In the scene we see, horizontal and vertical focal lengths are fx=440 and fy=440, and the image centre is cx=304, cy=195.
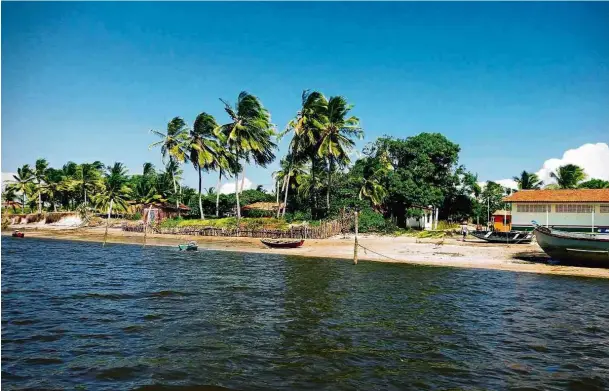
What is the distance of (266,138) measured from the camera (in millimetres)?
55562

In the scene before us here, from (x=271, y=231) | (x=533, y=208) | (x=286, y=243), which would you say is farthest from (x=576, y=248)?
(x=271, y=231)

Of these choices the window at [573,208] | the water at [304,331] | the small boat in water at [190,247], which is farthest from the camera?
Result: the window at [573,208]

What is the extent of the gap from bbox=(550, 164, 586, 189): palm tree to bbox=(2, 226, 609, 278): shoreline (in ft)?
120

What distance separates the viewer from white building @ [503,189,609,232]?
3781 centimetres

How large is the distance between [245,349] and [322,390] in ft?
10.2

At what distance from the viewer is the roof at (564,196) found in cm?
3815

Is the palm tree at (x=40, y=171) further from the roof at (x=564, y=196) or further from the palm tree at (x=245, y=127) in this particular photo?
the roof at (x=564, y=196)

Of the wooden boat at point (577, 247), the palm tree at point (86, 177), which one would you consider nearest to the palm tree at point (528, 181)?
the wooden boat at point (577, 247)

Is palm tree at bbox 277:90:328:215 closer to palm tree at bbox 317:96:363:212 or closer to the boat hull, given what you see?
palm tree at bbox 317:96:363:212

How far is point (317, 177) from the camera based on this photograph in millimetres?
54281

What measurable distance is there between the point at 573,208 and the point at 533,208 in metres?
3.17

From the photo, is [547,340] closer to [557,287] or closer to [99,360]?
[557,287]

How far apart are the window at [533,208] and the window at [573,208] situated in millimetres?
791

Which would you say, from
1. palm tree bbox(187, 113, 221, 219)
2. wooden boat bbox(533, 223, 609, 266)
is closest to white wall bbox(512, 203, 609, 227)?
wooden boat bbox(533, 223, 609, 266)
